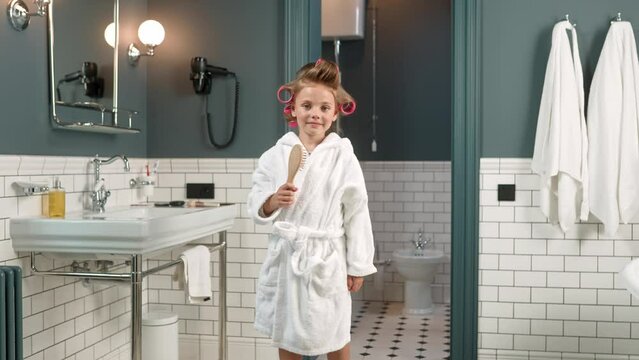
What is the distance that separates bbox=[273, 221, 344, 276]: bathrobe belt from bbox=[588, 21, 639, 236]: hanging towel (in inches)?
71.3

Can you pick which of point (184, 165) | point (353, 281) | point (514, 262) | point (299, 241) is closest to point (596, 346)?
point (514, 262)

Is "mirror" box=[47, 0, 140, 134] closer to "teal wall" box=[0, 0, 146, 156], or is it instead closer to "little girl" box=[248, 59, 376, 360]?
"teal wall" box=[0, 0, 146, 156]

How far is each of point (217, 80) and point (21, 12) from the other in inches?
51.5

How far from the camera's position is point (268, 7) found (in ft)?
13.3

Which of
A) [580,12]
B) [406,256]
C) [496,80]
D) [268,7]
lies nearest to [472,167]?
[496,80]

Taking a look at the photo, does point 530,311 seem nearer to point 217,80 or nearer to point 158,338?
point 158,338

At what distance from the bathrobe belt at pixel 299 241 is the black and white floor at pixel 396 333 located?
199cm

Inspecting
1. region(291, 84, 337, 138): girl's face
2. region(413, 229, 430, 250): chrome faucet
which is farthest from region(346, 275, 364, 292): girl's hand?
region(413, 229, 430, 250): chrome faucet

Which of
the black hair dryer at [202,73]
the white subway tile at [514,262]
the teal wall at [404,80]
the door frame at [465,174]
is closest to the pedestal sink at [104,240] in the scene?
the black hair dryer at [202,73]

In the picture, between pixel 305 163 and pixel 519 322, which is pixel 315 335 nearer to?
pixel 305 163

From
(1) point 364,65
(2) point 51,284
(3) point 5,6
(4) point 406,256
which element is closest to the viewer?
(3) point 5,6

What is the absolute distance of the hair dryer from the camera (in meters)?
3.39

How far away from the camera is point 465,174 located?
12.6ft

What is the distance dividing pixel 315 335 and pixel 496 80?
197 centimetres
